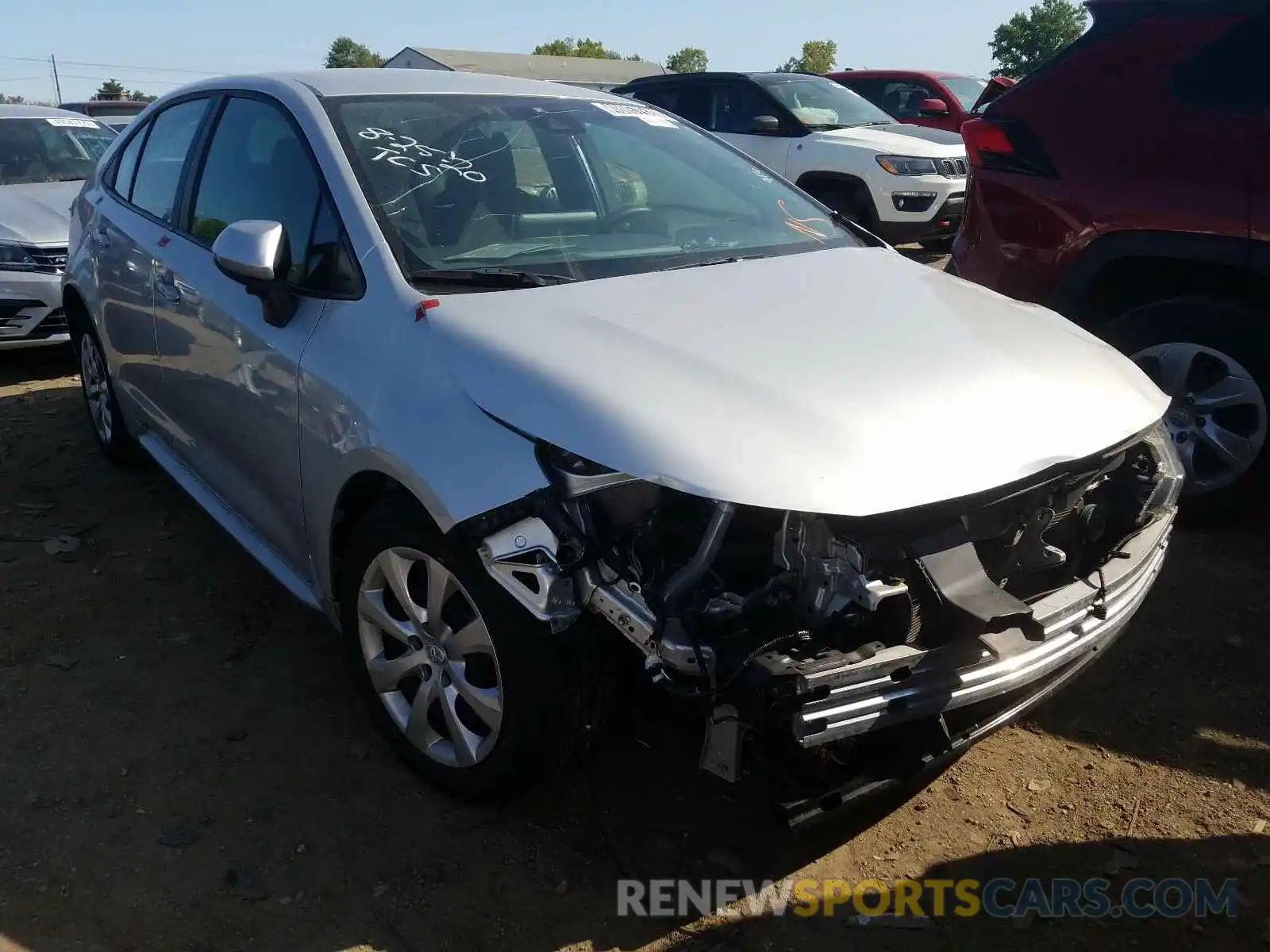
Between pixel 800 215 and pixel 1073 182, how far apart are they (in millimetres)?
1283

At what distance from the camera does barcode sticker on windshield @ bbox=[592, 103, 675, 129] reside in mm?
3755

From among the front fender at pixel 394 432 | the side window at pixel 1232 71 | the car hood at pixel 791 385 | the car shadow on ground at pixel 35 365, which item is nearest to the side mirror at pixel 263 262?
the front fender at pixel 394 432

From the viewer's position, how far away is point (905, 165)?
9.19m

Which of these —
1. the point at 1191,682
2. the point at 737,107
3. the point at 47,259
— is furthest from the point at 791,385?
the point at 737,107

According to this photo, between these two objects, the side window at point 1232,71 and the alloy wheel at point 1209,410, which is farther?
the alloy wheel at point 1209,410

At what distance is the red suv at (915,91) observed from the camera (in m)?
13.1

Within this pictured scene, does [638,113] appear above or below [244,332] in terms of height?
above

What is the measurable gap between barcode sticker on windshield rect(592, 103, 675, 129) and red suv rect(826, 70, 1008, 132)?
33.1ft

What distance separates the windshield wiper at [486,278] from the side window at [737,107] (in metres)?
7.73

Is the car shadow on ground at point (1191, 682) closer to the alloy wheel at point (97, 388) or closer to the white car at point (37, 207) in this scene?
the alloy wheel at point (97, 388)

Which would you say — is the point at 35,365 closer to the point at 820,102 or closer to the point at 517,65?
the point at 820,102

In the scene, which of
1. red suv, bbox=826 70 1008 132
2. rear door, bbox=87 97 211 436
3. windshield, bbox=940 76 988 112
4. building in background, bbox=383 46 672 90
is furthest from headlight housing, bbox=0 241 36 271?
building in background, bbox=383 46 672 90

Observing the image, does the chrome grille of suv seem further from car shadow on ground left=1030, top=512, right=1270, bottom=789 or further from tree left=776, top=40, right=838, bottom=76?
tree left=776, top=40, right=838, bottom=76

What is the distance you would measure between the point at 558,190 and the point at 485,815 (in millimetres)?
1904
